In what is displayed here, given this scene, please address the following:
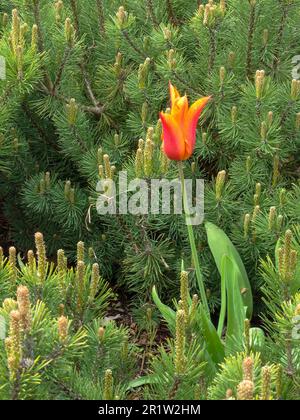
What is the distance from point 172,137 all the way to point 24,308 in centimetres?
66

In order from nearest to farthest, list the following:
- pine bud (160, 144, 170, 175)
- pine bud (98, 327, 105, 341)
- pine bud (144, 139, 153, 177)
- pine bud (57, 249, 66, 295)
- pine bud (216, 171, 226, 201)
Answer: pine bud (98, 327, 105, 341) → pine bud (57, 249, 66, 295) → pine bud (144, 139, 153, 177) → pine bud (160, 144, 170, 175) → pine bud (216, 171, 226, 201)

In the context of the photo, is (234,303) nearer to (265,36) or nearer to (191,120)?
(191,120)

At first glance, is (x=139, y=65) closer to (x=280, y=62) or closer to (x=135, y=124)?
(x=135, y=124)

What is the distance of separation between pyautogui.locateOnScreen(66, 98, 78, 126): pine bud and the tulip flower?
0.80 meters

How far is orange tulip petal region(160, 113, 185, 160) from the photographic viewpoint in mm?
2027

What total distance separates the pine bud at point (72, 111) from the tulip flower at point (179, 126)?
805 millimetres

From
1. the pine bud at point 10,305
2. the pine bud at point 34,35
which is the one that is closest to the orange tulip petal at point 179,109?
the pine bud at point 10,305

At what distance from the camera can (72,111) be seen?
2.82 metres

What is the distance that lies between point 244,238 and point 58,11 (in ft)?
3.34

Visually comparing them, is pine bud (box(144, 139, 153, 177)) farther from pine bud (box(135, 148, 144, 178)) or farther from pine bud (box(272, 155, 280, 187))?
pine bud (box(272, 155, 280, 187))

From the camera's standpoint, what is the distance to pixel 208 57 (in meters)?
2.93

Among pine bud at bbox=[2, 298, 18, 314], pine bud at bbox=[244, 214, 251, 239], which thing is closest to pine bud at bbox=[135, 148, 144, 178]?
pine bud at bbox=[244, 214, 251, 239]

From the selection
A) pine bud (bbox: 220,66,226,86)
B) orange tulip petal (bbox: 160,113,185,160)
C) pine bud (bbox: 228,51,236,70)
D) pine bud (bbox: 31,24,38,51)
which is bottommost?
orange tulip petal (bbox: 160,113,185,160)

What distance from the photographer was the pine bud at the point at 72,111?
281cm
